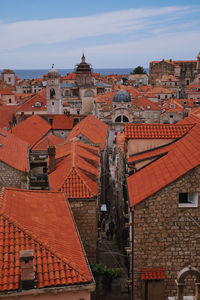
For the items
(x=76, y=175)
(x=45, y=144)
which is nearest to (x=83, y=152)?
(x=76, y=175)

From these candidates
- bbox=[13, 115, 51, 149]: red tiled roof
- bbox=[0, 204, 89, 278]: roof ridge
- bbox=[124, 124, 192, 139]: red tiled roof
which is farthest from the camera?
bbox=[13, 115, 51, 149]: red tiled roof

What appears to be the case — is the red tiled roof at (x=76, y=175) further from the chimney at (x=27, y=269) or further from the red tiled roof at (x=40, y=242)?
the chimney at (x=27, y=269)

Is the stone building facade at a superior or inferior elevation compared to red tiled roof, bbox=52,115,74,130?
superior

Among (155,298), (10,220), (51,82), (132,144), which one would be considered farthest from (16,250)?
(51,82)

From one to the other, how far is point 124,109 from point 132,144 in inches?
1767

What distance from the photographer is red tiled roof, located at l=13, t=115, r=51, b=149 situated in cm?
3816

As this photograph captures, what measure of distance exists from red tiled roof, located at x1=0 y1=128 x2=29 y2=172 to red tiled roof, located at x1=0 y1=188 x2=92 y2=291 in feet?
27.8

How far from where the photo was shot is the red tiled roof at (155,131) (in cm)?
1609

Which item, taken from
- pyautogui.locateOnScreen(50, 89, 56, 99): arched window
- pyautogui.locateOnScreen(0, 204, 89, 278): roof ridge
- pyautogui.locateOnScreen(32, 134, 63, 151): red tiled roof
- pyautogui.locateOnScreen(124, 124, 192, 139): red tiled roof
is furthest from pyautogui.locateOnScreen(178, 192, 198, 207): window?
pyautogui.locateOnScreen(50, 89, 56, 99): arched window

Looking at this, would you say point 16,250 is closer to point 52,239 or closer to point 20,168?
point 52,239

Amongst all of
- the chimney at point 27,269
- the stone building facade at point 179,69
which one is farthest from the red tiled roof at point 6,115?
the stone building facade at point 179,69

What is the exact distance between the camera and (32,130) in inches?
1592

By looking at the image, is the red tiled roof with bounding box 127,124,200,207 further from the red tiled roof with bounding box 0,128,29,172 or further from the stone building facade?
the stone building facade

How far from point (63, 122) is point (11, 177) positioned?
2436 centimetres
